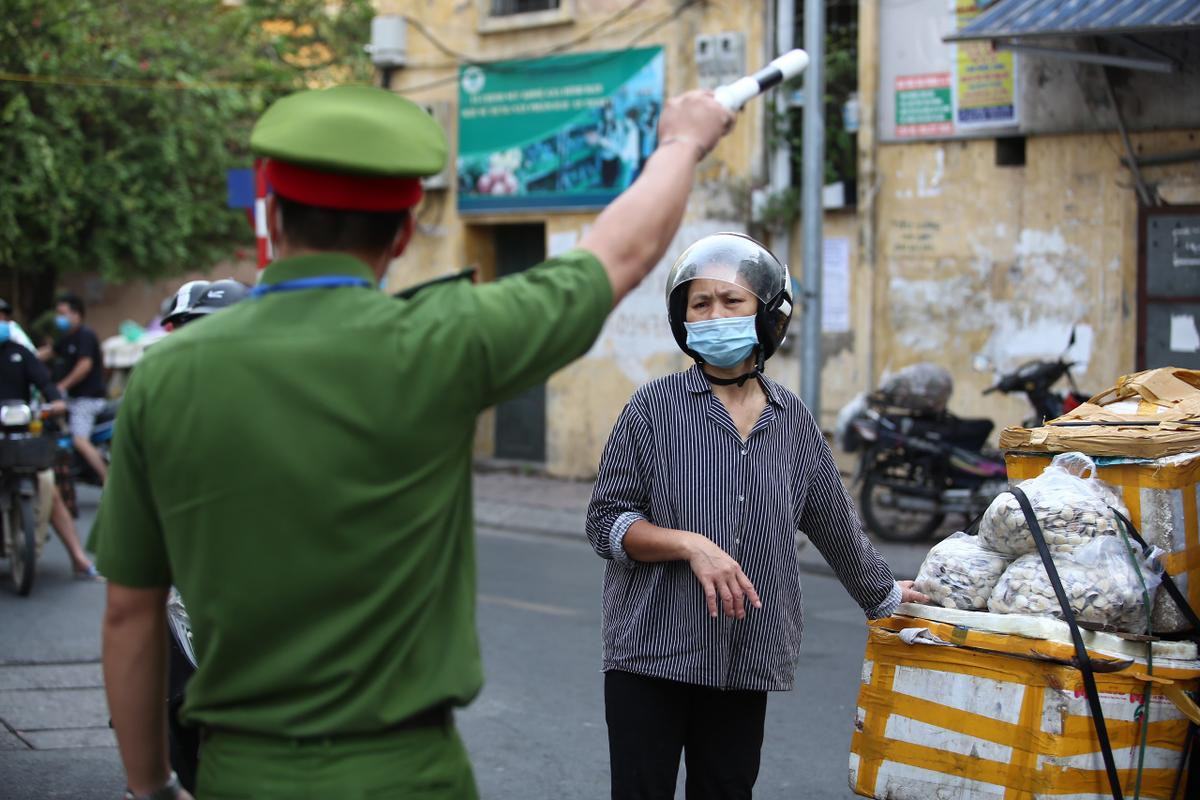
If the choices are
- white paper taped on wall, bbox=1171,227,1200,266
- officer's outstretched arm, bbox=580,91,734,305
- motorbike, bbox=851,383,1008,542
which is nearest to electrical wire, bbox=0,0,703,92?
white paper taped on wall, bbox=1171,227,1200,266

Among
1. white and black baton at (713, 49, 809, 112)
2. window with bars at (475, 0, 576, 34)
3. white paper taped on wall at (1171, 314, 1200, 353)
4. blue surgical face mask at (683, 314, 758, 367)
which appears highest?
window with bars at (475, 0, 576, 34)

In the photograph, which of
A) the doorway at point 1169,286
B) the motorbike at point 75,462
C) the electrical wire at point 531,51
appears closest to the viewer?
the motorbike at point 75,462

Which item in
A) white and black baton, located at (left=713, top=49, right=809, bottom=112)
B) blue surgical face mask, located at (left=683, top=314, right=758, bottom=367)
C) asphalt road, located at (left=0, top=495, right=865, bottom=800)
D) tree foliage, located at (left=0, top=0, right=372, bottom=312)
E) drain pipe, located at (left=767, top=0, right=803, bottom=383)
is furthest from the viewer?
tree foliage, located at (left=0, top=0, right=372, bottom=312)

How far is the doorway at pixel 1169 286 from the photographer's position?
38.5 feet

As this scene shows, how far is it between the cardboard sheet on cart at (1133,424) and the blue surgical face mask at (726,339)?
748mm

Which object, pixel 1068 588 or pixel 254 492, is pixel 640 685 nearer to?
pixel 1068 588

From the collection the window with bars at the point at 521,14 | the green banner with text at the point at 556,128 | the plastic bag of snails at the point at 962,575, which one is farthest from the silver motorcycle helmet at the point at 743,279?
the window with bars at the point at 521,14

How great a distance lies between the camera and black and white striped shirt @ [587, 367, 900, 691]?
11.2 ft

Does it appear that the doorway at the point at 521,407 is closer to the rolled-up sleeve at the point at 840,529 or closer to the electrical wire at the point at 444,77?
the electrical wire at the point at 444,77

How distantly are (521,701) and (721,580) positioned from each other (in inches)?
147

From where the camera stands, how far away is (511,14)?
16547 millimetres

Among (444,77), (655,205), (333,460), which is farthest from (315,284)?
(444,77)

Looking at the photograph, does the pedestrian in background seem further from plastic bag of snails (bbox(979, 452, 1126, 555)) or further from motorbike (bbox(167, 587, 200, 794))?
plastic bag of snails (bbox(979, 452, 1126, 555))

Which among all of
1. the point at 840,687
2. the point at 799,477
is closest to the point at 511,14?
the point at 840,687
